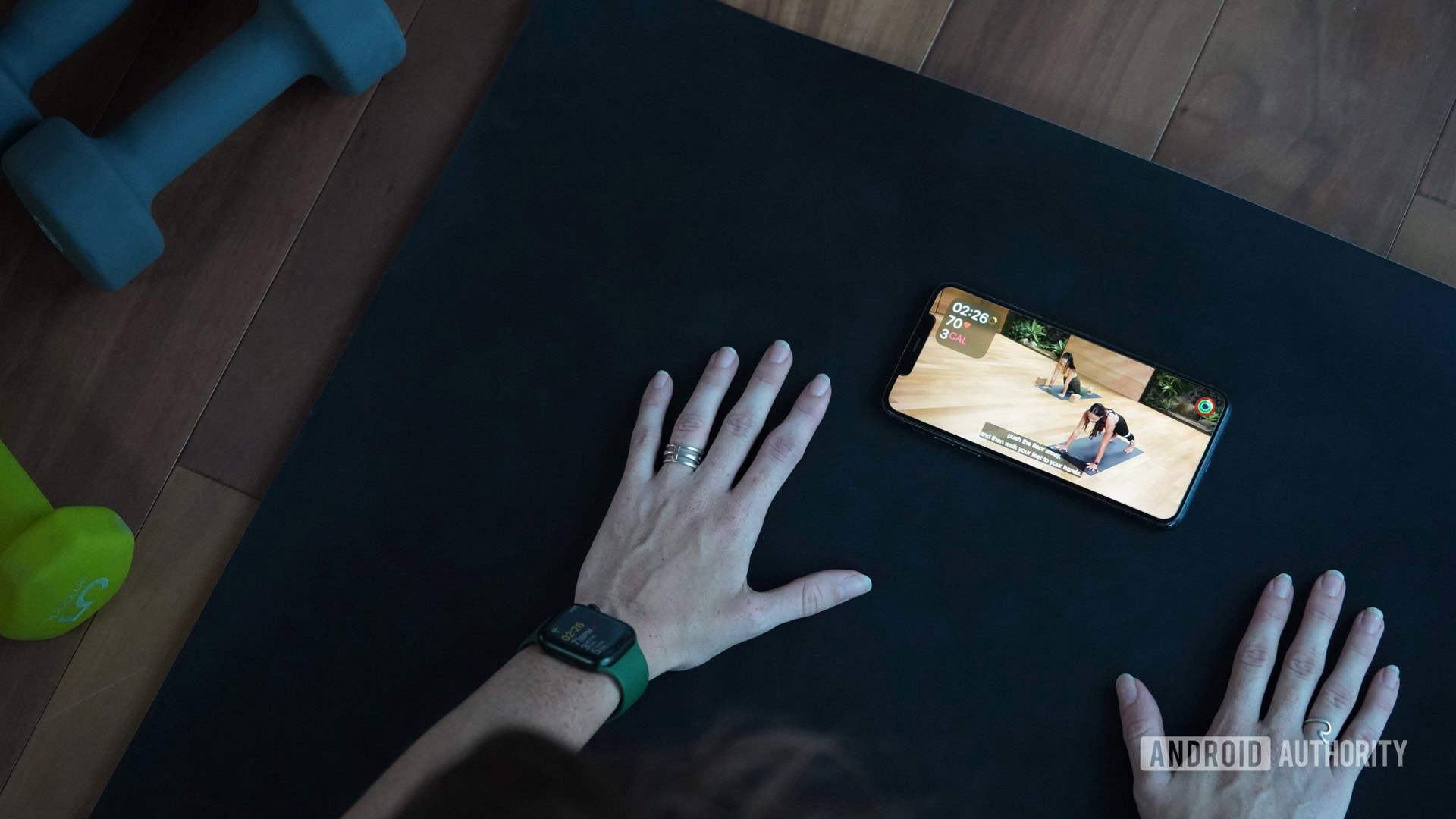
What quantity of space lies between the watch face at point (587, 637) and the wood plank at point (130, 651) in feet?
1.10

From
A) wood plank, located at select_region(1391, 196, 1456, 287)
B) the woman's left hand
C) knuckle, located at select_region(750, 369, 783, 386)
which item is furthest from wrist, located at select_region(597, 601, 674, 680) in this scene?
wood plank, located at select_region(1391, 196, 1456, 287)

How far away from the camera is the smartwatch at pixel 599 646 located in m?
0.67

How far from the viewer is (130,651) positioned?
0.80 m

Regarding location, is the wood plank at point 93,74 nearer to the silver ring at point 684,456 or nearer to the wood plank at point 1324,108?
the silver ring at point 684,456

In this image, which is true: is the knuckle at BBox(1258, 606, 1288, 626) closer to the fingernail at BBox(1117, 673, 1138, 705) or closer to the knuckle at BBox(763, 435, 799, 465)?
the fingernail at BBox(1117, 673, 1138, 705)

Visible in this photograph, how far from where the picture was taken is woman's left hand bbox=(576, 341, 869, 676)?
0.72 meters

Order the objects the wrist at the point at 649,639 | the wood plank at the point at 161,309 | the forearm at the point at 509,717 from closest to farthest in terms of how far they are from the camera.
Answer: the forearm at the point at 509,717 → the wrist at the point at 649,639 → the wood plank at the point at 161,309

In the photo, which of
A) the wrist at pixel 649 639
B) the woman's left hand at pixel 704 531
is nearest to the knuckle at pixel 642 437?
the woman's left hand at pixel 704 531

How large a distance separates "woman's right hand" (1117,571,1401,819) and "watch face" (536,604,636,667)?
16.0 inches

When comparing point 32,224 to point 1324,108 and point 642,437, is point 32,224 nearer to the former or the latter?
point 642,437

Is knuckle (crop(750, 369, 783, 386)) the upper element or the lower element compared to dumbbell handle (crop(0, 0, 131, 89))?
lower

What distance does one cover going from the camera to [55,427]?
841 millimetres

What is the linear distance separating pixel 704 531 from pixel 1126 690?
1.19ft

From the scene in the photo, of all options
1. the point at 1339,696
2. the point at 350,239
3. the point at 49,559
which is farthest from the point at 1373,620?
the point at 49,559
